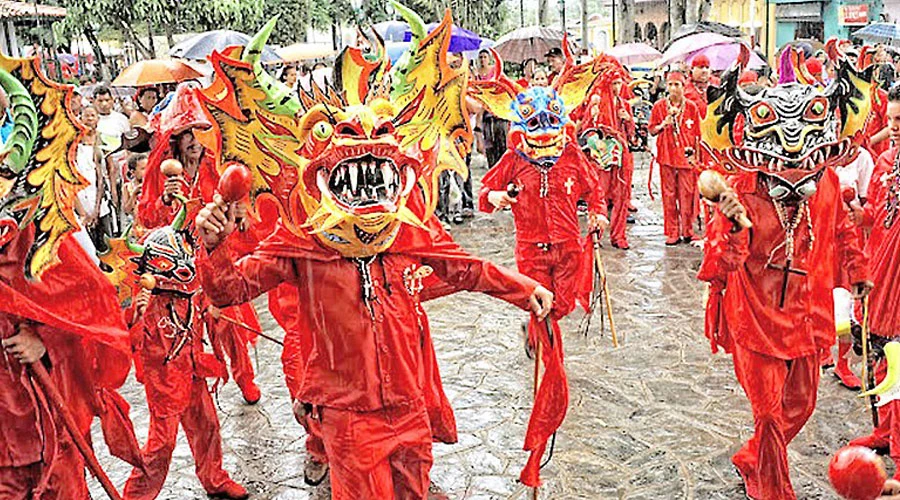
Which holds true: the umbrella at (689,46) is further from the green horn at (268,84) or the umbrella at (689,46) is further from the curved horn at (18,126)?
the curved horn at (18,126)

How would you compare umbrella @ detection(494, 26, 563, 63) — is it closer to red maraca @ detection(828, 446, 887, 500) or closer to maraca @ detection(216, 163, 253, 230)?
maraca @ detection(216, 163, 253, 230)

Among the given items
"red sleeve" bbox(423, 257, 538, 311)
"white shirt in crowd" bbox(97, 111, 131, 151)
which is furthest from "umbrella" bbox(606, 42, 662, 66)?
"red sleeve" bbox(423, 257, 538, 311)

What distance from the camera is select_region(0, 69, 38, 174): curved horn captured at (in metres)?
3.42

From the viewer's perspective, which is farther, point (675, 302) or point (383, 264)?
point (675, 302)

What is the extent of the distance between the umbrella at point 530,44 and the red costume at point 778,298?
41.9 feet

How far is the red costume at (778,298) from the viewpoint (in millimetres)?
4684

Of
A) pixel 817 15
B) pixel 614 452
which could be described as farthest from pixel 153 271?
pixel 817 15

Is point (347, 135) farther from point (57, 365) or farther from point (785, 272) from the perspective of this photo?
point (785, 272)

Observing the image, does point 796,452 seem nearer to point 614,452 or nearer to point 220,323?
point 614,452

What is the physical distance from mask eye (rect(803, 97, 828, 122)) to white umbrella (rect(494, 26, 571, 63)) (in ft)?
42.3

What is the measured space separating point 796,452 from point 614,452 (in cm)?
115

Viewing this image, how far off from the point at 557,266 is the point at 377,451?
3.32 metres

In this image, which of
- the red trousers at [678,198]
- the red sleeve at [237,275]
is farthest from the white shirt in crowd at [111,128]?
the red sleeve at [237,275]

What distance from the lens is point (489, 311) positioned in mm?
8914
